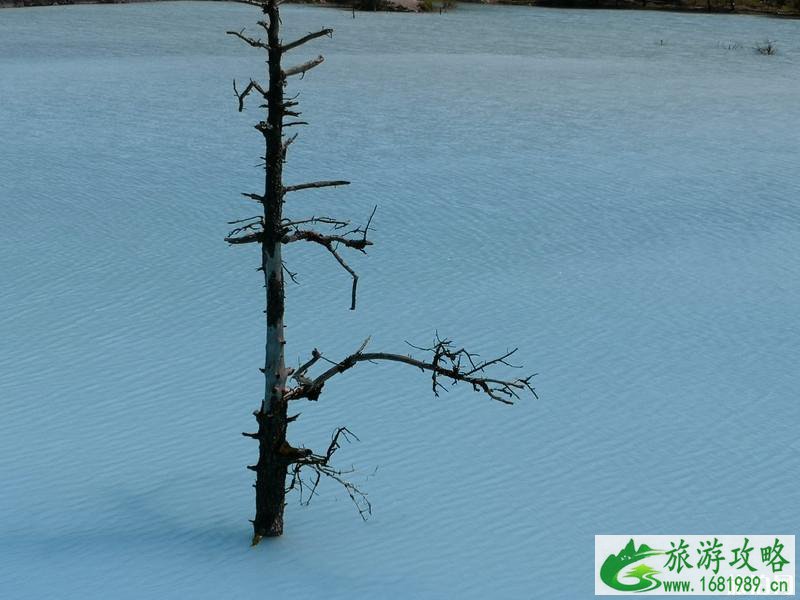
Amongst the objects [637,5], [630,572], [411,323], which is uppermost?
[637,5]

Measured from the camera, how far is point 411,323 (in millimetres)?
12469

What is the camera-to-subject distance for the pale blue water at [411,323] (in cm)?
802

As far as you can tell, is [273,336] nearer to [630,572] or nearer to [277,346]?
[277,346]

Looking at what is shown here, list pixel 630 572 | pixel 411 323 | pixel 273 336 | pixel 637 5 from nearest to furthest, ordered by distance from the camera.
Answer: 1. pixel 273 336
2. pixel 630 572
3. pixel 411 323
4. pixel 637 5

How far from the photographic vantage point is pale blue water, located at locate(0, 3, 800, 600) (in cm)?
802

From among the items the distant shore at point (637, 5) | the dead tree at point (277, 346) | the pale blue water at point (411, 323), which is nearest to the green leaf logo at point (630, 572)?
the pale blue water at point (411, 323)

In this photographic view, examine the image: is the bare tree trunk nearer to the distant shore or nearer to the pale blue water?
the pale blue water

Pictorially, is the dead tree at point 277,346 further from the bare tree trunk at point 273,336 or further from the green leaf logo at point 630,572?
the green leaf logo at point 630,572

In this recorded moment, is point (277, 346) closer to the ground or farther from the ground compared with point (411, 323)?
farther from the ground

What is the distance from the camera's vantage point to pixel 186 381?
10.8m

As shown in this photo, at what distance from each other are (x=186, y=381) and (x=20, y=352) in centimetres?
177

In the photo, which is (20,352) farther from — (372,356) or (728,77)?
(728,77)

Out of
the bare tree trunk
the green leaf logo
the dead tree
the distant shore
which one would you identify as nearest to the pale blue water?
the green leaf logo

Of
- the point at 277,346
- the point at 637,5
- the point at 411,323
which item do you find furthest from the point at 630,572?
the point at 637,5
